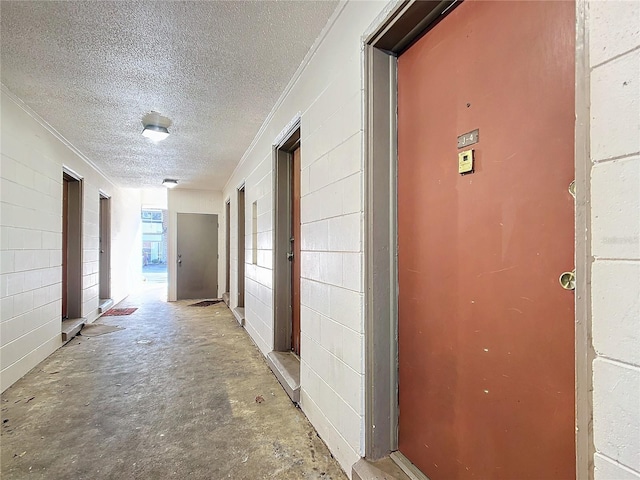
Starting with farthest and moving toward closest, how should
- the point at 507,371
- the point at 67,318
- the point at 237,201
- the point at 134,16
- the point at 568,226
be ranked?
the point at 237,201, the point at 67,318, the point at 134,16, the point at 507,371, the point at 568,226

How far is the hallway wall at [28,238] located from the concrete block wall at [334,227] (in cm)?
242

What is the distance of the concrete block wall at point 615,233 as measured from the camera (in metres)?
0.64

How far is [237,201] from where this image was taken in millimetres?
5359

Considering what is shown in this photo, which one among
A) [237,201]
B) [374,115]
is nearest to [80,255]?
[237,201]

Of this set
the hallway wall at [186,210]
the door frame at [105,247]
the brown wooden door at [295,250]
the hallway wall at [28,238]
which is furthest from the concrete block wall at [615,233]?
the hallway wall at [186,210]

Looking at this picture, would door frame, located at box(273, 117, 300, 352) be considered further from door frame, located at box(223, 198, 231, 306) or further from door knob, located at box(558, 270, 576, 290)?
door frame, located at box(223, 198, 231, 306)

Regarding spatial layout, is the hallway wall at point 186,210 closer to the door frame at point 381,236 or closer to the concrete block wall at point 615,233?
the door frame at point 381,236

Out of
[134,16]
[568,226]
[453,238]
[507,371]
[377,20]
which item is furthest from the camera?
[134,16]

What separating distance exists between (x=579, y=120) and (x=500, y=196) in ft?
1.14

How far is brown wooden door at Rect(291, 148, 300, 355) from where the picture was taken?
9.53ft

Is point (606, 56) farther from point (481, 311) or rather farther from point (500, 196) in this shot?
point (481, 311)

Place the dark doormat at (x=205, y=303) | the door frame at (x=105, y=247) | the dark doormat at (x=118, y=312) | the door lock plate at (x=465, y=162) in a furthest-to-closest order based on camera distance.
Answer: the dark doormat at (x=205, y=303) < the door frame at (x=105, y=247) < the dark doormat at (x=118, y=312) < the door lock plate at (x=465, y=162)

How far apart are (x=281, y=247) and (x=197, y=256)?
485 centimetres

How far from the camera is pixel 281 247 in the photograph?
10.1 feet
